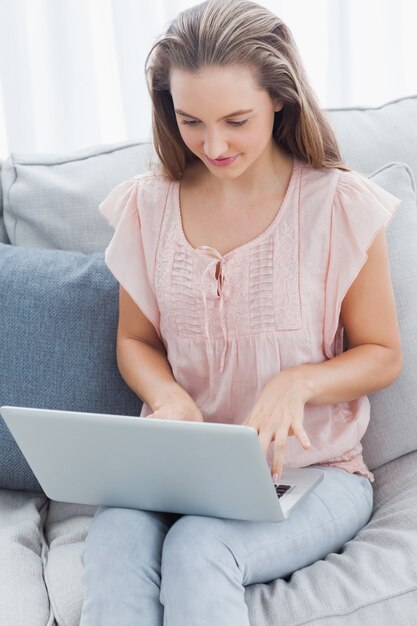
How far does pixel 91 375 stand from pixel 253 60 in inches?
23.7

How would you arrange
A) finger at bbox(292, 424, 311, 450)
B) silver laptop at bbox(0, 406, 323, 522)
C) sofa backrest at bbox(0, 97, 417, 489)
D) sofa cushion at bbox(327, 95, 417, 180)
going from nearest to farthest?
silver laptop at bbox(0, 406, 323, 522) → finger at bbox(292, 424, 311, 450) → sofa backrest at bbox(0, 97, 417, 489) → sofa cushion at bbox(327, 95, 417, 180)

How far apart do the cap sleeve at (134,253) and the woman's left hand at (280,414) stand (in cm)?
30

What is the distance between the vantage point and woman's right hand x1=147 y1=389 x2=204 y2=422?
4.39ft

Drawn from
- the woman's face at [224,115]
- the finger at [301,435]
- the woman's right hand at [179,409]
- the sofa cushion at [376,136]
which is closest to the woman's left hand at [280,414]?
the finger at [301,435]

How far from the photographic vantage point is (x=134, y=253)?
5.07ft


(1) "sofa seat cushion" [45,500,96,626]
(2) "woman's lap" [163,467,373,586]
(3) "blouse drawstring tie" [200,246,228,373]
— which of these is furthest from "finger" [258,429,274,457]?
(1) "sofa seat cushion" [45,500,96,626]

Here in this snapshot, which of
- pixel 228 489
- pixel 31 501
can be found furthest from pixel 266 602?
pixel 31 501

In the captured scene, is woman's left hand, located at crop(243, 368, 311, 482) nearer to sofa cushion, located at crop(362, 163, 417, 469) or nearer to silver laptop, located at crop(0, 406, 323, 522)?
silver laptop, located at crop(0, 406, 323, 522)

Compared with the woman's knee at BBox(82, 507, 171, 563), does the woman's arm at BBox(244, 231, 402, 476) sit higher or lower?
higher

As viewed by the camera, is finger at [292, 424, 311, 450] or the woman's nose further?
the woman's nose

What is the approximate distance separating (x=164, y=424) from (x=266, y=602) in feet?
1.00

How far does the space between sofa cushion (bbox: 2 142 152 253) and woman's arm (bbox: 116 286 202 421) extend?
0.21 meters

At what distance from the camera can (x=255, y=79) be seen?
131cm

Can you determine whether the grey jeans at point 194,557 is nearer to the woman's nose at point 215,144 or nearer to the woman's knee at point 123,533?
the woman's knee at point 123,533
